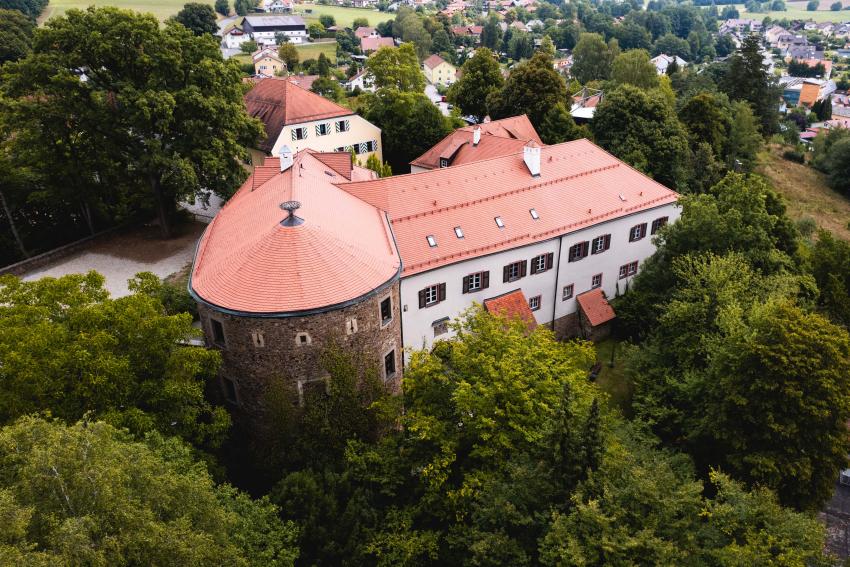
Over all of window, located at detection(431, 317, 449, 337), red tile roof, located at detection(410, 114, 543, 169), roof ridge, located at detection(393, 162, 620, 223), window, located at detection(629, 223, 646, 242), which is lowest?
A: window, located at detection(431, 317, 449, 337)

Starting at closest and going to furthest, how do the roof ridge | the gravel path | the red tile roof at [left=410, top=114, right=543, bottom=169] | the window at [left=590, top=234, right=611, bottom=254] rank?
the roof ridge
the gravel path
the window at [left=590, top=234, right=611, bottom=254]
the red tile roof at [left=410, top=114, right=543, bottom=169]

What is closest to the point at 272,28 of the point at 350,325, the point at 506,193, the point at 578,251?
the point at 506,193

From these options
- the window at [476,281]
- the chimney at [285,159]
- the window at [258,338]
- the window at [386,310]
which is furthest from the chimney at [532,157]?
the window at [258,338]

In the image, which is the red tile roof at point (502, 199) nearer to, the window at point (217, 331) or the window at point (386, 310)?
the window at point (386, 310)

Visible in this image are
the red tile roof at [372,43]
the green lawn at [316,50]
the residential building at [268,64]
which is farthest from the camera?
the red tile roof at [372,43]

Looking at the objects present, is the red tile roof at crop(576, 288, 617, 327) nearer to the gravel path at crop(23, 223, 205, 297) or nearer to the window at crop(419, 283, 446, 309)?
the window at crop(419, 283, 446, 309)

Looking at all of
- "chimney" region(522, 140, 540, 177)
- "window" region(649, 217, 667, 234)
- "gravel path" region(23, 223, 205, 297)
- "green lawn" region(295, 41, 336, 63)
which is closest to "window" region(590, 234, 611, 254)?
"window" region(649, 217, 667, 234)

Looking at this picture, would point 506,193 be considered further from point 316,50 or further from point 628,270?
point 316,50

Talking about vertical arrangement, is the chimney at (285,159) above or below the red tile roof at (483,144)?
above
